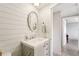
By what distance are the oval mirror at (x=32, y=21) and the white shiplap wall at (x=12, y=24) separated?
0.15ft

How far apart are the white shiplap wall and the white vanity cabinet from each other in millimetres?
104

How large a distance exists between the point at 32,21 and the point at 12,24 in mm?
257

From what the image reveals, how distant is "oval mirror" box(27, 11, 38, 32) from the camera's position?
1.15 meters

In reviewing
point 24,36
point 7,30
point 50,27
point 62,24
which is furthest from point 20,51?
point 62,24

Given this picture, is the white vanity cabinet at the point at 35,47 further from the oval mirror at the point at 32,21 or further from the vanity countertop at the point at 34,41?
the oval mirror at the point at 32,21

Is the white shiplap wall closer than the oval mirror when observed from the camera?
Yes

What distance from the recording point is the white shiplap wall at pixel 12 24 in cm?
100

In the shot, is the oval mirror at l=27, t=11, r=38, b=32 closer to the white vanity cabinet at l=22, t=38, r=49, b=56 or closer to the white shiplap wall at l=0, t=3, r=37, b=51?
the white shiplap wall at l=0, t=3, r=37, b=51

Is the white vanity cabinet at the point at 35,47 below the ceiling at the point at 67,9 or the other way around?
below

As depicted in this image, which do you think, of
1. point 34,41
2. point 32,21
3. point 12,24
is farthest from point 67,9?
point 12,24

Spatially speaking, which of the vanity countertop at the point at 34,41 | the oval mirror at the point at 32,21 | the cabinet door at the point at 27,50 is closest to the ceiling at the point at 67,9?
the oval mirror at the point at 32,21

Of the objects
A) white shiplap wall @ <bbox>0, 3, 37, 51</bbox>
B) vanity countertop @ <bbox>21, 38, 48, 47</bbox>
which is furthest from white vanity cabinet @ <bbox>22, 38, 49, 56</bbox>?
white shiplap wall @ <bbox>0, 3, 37, 51</bbox>

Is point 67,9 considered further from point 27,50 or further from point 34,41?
point 27,50

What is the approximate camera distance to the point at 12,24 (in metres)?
1.05
